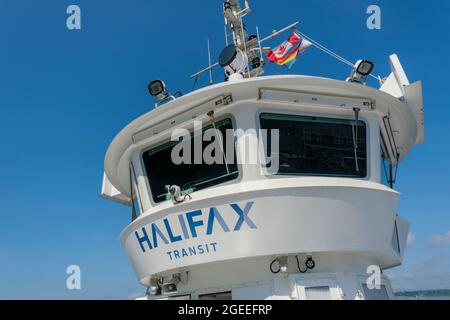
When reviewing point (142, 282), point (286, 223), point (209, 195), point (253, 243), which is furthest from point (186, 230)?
point (142, 282)

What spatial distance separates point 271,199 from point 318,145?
1803 millimetres

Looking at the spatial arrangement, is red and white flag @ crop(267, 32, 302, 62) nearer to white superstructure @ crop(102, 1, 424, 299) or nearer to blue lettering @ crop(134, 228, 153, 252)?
white superstructure @ crop(102, 1, 424, 299)

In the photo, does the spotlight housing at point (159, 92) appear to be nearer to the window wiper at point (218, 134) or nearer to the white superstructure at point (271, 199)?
the white superstructure at point (271, 199)

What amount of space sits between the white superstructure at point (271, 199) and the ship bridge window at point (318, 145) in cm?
2

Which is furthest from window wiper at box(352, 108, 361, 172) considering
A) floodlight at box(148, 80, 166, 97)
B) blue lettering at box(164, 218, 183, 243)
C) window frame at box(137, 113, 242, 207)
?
floodlight at box(148, 80, 166, 97)

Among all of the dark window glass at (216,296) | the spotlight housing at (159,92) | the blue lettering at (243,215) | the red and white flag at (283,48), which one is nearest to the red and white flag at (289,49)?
the red and white flag at (283,48)

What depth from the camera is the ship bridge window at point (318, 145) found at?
891 centimetres

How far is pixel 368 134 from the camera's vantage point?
9609 millimetres

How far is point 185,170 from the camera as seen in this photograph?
31.5 feet

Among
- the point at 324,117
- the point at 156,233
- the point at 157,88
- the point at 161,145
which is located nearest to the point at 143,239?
the point at 156,233

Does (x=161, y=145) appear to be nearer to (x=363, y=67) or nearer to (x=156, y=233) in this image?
(x=156, y=233)
